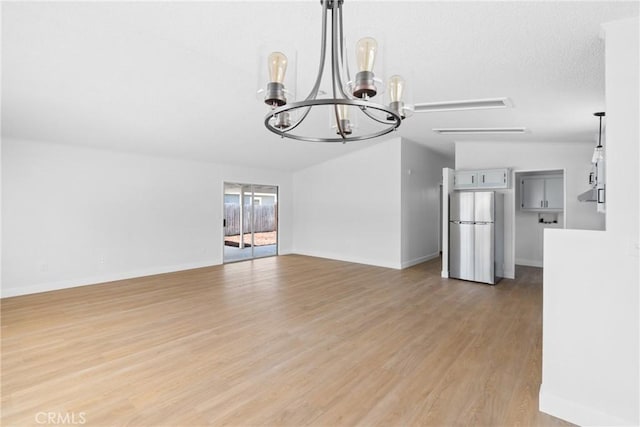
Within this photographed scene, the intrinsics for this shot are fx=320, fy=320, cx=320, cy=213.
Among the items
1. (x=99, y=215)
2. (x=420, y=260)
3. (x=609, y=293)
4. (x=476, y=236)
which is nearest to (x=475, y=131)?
(x=476, y=236)

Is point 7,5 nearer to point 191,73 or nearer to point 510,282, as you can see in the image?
point 191,73

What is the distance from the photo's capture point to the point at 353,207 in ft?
26.1

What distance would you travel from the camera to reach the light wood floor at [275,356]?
2.13 m

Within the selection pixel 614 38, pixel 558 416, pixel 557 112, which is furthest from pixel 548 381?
pixel 557 112

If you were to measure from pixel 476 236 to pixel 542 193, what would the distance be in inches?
102

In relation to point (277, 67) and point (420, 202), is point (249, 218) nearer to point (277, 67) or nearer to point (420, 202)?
point (420, 202)

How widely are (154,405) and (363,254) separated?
5949 millimetres

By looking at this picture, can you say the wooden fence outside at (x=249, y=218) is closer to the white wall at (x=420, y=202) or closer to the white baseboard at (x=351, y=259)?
the white baseboard at (x=351, y=259)

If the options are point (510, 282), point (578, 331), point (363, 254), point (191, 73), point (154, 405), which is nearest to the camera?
point (578, 331)

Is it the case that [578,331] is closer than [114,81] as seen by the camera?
Yes

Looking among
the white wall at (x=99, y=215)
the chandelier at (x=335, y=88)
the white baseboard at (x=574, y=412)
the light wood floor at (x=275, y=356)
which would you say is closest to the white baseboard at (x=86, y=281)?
the white wall at (x=99, y=215)

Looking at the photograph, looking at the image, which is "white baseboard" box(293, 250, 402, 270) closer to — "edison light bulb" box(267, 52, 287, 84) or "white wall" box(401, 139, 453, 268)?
"white wall" box(401, 139, 453, 268)

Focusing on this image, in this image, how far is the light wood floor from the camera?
84.0 inches

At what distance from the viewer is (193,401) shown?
7.30 ft
